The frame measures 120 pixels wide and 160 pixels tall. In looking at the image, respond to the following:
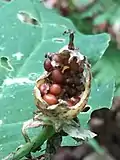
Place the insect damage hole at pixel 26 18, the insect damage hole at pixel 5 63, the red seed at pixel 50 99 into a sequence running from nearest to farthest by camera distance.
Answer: the red seed at pixel 50 99 → the insect damage hole at pixel 5 63 → the insect damage hole at pixel 26 18

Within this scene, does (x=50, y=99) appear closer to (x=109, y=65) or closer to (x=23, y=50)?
(x=23, y=50)

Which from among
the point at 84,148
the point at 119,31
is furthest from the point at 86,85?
the point at 84,148

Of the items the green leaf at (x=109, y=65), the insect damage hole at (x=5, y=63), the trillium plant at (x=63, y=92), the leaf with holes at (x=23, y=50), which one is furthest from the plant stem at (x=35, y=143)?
the green leaf at (x=109, y=65)

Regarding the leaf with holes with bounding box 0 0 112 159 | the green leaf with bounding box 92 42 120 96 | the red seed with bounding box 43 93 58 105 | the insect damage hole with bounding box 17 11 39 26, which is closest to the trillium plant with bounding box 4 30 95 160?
the red seed with bounding box 43 93 58 105

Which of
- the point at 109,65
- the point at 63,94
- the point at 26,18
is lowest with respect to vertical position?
the point at 109,65

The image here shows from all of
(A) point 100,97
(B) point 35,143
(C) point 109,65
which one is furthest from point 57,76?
(C) point 109,65

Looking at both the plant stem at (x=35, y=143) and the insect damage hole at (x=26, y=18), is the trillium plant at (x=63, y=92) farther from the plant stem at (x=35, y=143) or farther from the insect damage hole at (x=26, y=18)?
the insect damage hole at (x=26, y=18)

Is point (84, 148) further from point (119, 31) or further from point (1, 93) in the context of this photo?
point (1, 93)

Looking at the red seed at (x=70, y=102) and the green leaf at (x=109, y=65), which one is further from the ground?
the red seed at (x=70, y=102)
